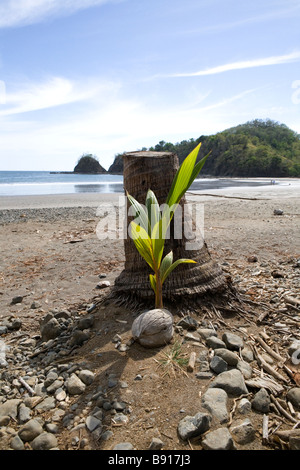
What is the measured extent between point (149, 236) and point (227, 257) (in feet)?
9.74

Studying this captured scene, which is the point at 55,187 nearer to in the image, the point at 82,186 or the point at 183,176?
the point at 82,186

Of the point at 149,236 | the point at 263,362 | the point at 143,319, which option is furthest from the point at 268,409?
the point at 149,236

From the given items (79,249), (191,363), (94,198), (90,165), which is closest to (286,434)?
(191,363)

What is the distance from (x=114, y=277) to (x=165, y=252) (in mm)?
1762

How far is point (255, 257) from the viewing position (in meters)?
4.73

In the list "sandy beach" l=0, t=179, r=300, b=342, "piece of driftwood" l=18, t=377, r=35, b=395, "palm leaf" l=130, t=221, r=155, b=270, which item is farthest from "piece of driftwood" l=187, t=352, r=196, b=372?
"sandy beach" l=0, t=179, r=300, b=342

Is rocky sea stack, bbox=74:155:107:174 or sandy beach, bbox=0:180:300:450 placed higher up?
rocky sea stack, bbox=74:155:107:174

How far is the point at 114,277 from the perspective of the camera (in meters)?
4.43

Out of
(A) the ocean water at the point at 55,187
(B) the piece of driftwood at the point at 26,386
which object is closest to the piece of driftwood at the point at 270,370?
(B) the piece of driftwood at the point at 26,386

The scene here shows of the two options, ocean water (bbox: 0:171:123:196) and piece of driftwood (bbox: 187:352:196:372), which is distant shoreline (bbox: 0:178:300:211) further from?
piece of driftwood (bbox: 187:352:196:372)

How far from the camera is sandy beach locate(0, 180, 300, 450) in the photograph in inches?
72.3

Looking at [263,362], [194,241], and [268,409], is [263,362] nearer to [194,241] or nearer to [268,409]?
[268,409]

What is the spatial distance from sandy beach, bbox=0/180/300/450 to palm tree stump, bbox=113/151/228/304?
288mm

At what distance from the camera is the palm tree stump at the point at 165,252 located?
279 centimetres
